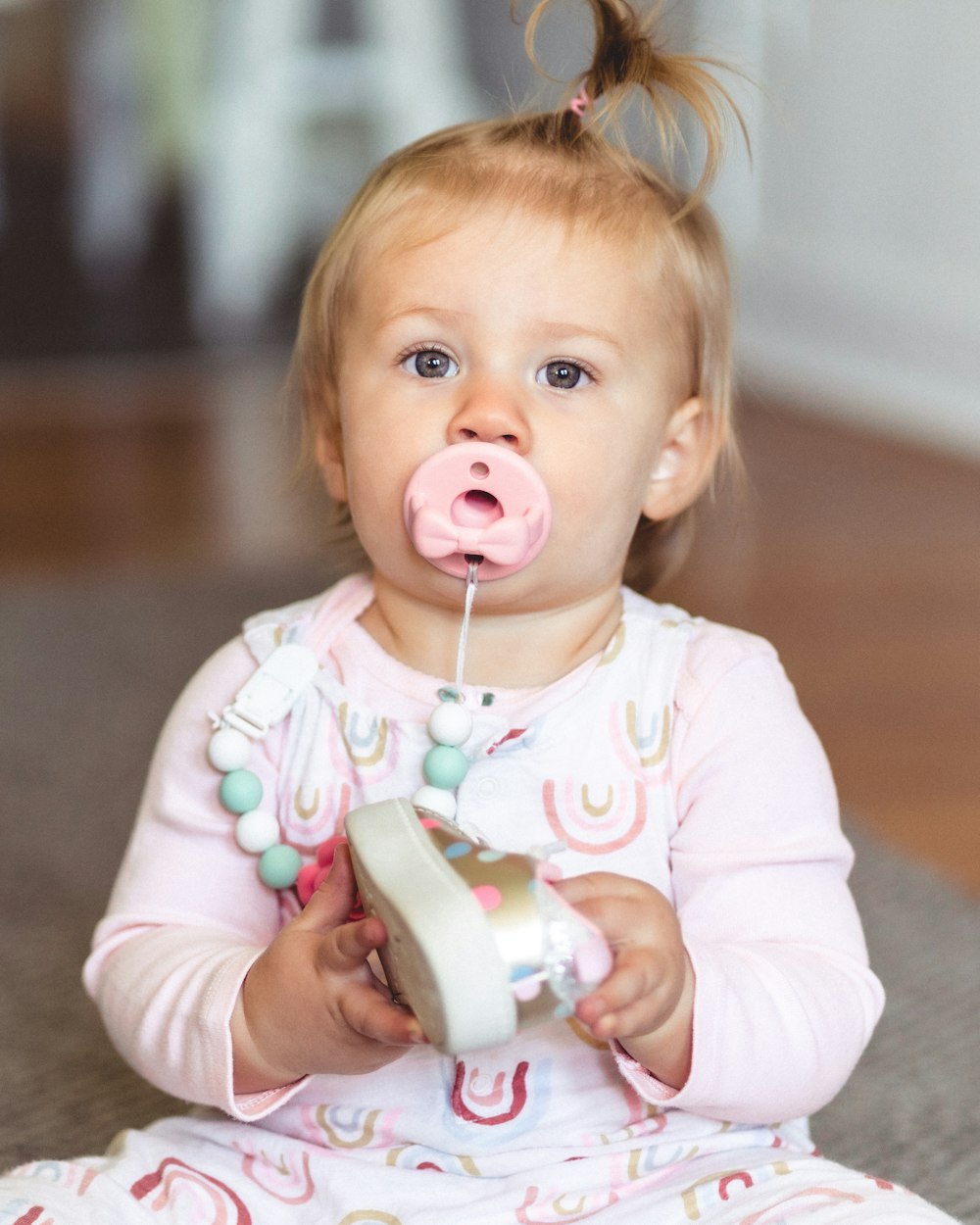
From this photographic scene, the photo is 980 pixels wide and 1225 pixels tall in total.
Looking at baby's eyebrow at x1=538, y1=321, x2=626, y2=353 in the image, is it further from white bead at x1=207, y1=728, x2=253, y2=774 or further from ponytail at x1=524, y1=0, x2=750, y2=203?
white bead at x1=207, y1=728, x2=253, y2=774

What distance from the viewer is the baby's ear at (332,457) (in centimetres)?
86

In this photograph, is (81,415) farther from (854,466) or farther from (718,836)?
(718,836)

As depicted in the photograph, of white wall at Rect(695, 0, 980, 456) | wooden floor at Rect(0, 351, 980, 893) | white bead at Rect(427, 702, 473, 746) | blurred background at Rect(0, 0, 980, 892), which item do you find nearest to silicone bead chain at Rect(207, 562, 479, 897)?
white bead at Rect(427, 702, 473, 746)

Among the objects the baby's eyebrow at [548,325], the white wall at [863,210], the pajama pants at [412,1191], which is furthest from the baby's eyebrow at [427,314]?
the white wall at [863,210]

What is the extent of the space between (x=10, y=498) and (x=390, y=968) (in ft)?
6.24

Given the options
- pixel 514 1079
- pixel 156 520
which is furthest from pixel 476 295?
pixel 156 520

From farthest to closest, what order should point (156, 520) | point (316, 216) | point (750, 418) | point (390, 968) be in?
point (316, 216), point (750, 418), point (156, 520), point (390, 968)

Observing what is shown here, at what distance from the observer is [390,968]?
0.64 meters

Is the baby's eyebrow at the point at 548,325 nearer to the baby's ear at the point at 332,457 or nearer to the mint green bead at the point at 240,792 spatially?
the baby's ear at the point at 332,457

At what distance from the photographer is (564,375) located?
0.76 m

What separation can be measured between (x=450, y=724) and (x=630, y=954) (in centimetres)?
16

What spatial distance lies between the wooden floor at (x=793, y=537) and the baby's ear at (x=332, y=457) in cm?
39

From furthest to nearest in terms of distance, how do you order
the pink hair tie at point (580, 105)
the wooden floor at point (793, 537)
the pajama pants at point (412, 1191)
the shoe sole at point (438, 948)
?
the wooden floor at point (793, 537) < the pink hair tie at point (580, 105) < the pajama pants at point (412, 1191) < the shoe sole at point (438, 948)

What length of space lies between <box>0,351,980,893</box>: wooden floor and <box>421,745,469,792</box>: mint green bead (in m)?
0.48
